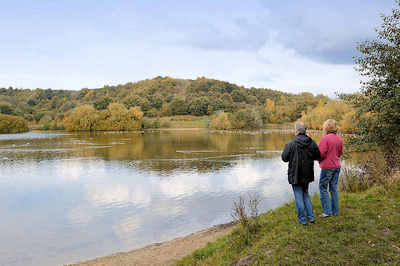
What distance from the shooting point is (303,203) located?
618cm

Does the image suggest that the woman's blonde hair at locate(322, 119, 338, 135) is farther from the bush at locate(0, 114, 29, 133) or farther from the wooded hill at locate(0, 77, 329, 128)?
the wooded hill at locate(0, 77, 329, 128)

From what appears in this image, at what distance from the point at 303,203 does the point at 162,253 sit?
14.0 ft

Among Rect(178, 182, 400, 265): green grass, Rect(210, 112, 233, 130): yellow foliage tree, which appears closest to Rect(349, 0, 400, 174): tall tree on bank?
Rect(178, 182, 400, 265): green grass

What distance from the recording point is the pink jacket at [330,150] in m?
6.22

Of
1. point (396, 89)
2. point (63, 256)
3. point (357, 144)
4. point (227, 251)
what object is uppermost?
point (396, 89)

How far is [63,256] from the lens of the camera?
9172 mm

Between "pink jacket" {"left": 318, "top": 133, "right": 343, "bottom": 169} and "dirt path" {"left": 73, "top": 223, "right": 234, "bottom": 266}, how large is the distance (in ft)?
13.6

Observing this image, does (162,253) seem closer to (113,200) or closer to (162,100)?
(113,200)

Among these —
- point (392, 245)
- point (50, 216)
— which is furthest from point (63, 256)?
point (392, 245)

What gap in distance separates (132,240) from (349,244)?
7.23 m

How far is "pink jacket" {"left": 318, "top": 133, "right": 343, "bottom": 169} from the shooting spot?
20.4 ft

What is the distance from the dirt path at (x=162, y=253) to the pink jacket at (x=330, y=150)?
416 cm

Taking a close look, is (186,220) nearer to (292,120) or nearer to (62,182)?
(62,182)

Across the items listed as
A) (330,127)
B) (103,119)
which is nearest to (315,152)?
(330,127)
